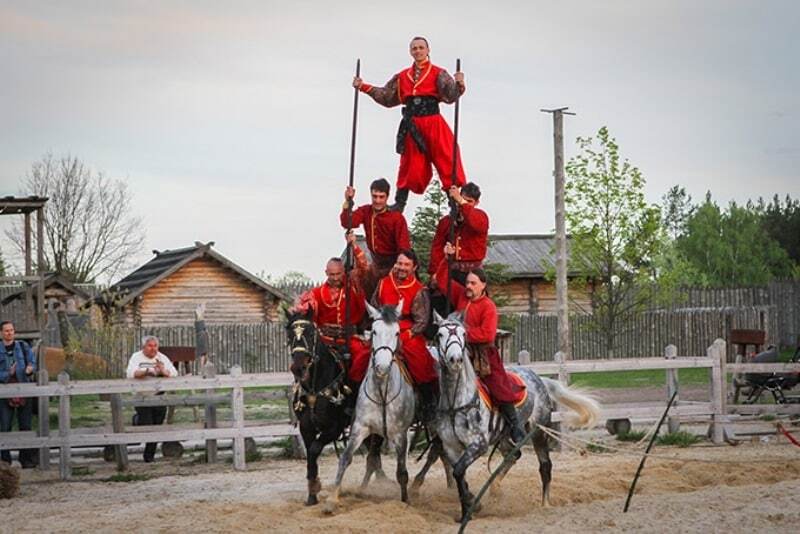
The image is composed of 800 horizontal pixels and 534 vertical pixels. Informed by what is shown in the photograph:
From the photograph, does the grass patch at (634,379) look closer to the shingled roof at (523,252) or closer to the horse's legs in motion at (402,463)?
the shingled roof at (523,252)

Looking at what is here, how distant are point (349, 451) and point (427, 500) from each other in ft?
4.38

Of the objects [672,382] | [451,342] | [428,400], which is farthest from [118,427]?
[672,382]

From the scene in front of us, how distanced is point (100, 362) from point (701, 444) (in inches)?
607

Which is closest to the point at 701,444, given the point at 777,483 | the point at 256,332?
the point at 777,483

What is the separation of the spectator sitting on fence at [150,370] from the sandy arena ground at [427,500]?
0.62 metres

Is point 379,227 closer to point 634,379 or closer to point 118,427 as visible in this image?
point 118,427

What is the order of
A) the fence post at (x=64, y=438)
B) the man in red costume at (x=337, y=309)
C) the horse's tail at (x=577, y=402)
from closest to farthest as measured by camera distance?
the man in red costume at (x=337, y=309)
the horse's tail at (x=577, y=402)
the fence post at (x=64, y=438)

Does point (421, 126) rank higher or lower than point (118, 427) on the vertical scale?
higher

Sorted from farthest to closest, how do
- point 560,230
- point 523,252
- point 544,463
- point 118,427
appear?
point 523,252 < point 560,230 < point 118,427 < point 544,463

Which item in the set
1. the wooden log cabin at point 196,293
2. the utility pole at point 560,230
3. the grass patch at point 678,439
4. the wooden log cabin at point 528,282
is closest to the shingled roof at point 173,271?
the wooden log cabin at point 196,293

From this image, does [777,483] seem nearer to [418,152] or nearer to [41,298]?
[418,152]

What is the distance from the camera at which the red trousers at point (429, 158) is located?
40.7 ft

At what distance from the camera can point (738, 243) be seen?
207 feet

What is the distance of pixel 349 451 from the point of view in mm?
11492
